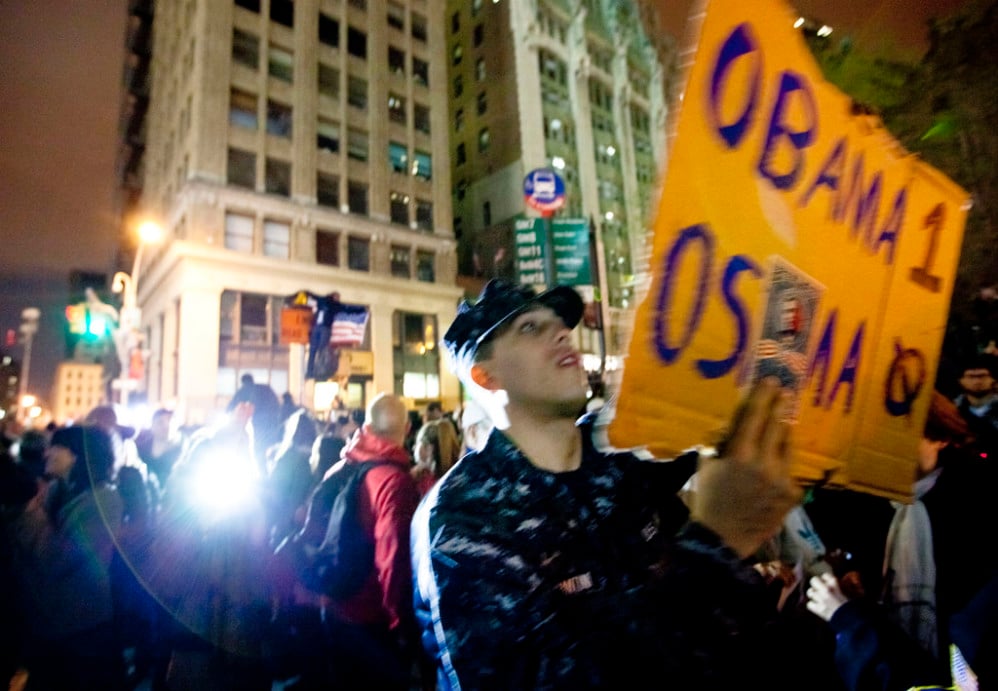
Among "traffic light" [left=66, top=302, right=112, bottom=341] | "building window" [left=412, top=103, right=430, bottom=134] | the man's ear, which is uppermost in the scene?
"building window" [left=412, top=103, right=430, bottom=134]

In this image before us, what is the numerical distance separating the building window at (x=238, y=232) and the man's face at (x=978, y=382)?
28.4 m

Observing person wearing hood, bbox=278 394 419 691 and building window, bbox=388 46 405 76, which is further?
building window, bbox=388 46 405 76

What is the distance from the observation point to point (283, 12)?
3094 cm

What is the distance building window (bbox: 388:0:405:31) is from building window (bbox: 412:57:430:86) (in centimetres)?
211

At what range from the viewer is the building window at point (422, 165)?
115ft

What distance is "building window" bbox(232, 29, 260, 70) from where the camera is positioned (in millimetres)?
29050

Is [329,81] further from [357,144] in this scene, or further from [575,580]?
[575,580]

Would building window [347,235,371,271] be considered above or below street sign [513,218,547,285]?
above

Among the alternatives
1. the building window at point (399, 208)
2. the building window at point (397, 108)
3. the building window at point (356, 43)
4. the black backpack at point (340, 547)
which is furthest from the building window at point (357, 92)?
the black backpack at point (340, 547)

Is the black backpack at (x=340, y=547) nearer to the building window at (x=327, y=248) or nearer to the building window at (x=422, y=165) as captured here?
the building window at (x=327, y=248)

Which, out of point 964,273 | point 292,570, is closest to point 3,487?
point 292,570

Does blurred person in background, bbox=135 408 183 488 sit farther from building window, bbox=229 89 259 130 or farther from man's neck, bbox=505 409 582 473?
building window, bbox=229 89 259 130

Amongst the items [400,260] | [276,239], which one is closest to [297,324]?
[276,239]

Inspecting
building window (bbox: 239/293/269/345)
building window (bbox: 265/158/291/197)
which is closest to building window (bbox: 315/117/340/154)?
building window (bbox: 265/158/291/197)
